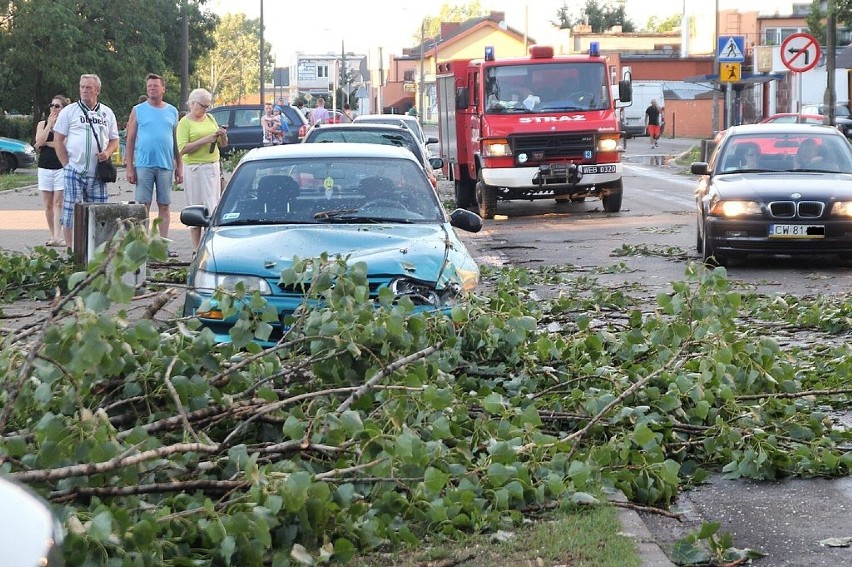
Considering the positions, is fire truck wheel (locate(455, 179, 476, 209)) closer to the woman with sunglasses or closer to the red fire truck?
the red fire truck

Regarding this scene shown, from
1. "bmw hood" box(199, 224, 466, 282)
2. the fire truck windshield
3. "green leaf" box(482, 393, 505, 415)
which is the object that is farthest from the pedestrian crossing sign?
"green leaf" box(482, 393, 505, 415)

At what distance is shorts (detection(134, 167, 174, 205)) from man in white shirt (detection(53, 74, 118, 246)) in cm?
42

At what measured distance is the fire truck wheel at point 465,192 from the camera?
2481cm

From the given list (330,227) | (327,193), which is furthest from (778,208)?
(330,227)

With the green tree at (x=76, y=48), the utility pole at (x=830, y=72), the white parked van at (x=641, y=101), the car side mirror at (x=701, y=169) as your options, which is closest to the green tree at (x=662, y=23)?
the white parked van at (x=641, y=101)

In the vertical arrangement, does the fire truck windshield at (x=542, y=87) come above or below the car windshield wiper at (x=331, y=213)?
above

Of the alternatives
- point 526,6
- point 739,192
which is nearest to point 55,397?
point 739,192

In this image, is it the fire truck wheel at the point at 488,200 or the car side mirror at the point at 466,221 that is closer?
the car side mirror at the point at 466,221

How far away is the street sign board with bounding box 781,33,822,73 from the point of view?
80.6 ft

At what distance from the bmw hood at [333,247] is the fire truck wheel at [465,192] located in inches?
628

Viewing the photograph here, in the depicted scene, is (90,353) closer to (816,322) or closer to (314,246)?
(314,246)

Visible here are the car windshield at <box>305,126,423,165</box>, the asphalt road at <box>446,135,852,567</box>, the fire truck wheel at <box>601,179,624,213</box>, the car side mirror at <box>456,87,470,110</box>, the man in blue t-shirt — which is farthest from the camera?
the car side mirror at <box>456,87,470,110</box>

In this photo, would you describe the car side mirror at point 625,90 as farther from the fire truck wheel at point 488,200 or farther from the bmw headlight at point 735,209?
the bmw headlight at point 735,209

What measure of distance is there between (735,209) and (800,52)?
11627 mm
